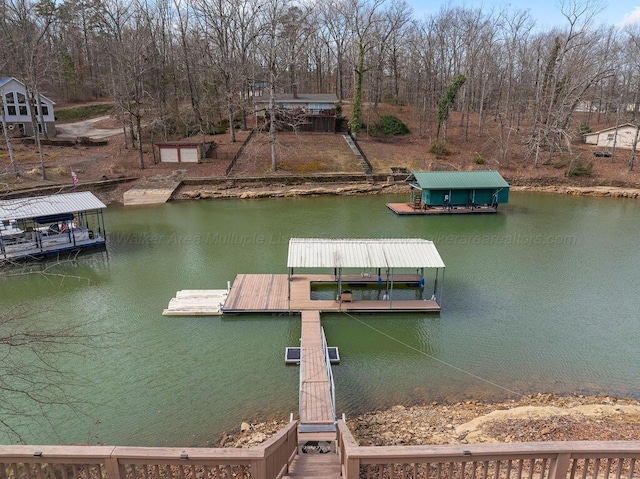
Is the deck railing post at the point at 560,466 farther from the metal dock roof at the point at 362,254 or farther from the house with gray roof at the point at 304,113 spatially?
the house with gray roof at the point at 304,113

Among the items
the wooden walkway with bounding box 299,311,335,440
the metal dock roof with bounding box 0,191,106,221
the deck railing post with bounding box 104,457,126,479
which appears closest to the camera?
the deck railing post with bounding box 104,457,126,479

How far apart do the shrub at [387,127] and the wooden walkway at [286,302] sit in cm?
3347

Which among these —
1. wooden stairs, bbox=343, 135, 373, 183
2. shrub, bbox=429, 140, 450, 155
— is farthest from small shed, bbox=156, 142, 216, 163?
shrub, bbox=429, 140, 450, 155

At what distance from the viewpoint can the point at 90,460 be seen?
4.68 meters

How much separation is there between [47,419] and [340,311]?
9.21m

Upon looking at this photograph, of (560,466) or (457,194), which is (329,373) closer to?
(560,466)

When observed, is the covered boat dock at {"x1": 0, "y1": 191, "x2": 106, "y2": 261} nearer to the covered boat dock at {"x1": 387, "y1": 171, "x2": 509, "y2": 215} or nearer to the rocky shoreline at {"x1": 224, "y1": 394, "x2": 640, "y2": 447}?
the rocky shoreline at {"x1": 224, "y1": 394, "x2": 640, "y2": 447}

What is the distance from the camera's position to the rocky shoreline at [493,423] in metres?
9.14

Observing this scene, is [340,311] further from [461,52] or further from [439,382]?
[461,52]

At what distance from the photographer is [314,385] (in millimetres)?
11016

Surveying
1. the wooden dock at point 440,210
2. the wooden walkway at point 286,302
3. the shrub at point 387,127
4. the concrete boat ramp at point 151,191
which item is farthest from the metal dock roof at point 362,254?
the shrub at point 387,127

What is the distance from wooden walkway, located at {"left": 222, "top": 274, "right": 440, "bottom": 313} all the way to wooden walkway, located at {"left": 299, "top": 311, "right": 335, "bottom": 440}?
1.73 metres

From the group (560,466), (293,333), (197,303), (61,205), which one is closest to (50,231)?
(61,205)

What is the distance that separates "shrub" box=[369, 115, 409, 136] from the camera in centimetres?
4835
